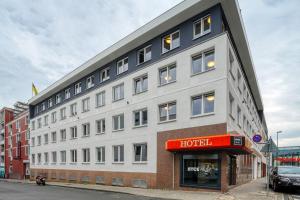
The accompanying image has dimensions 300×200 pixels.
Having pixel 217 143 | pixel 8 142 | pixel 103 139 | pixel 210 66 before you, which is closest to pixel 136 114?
pixel 103 139

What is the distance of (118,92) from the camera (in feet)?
86.9

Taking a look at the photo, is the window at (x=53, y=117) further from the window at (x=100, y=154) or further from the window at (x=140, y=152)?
the window at (x=140, y=152)

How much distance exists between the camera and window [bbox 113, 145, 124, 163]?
24703mm

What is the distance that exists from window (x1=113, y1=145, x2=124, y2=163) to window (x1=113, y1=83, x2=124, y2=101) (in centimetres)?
434

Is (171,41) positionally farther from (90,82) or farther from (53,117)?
(53,117)

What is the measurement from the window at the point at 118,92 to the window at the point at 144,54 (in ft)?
10.5

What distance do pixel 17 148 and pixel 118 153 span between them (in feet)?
121

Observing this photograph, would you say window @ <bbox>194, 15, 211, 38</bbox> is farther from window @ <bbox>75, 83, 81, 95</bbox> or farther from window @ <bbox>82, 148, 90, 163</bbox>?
window @ <bbox>75, 83, 81, 95</bbox>

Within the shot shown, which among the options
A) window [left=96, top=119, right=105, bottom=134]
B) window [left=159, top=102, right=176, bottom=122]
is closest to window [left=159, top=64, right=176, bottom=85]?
window [left=159, top=102, right=176, bottom=122]

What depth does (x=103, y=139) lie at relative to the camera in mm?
27422

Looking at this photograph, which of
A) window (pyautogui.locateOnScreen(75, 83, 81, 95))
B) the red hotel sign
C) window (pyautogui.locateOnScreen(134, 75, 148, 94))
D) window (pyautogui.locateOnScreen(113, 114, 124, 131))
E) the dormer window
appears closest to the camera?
the red hotel sign

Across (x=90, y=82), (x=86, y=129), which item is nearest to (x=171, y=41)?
(x=90, y=82)

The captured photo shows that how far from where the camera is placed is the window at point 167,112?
2003 centimetres

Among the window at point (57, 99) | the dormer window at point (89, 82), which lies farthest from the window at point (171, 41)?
the window at point (57, 99)
